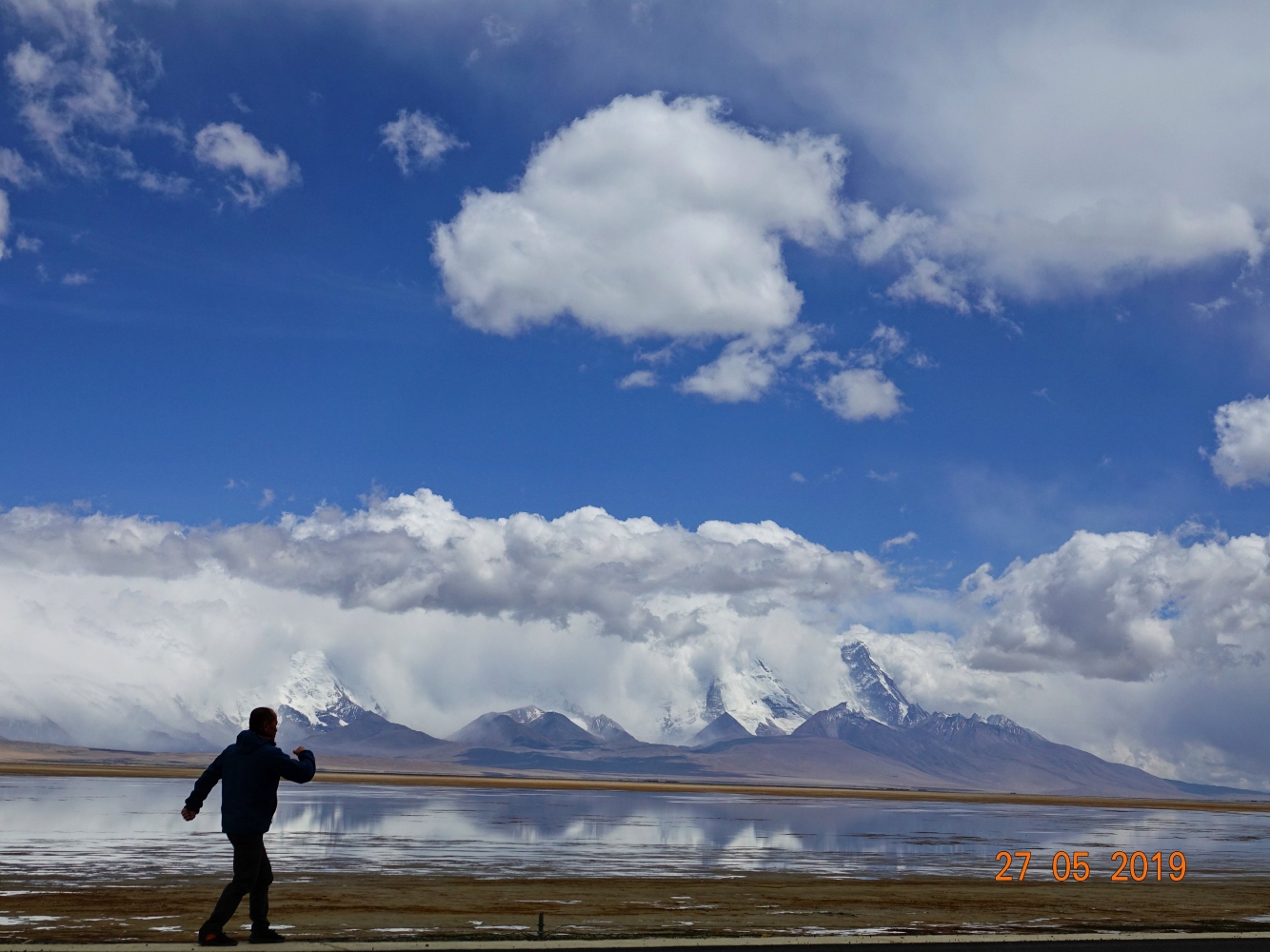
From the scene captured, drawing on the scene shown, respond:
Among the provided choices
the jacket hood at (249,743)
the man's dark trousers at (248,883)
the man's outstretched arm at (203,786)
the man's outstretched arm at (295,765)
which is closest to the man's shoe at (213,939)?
the man's dark trousers at (248,883)

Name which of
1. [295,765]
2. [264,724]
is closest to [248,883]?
[295,765]

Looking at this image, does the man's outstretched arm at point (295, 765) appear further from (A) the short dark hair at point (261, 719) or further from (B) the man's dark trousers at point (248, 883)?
(B) the man's dark trousers at point (248, 883)

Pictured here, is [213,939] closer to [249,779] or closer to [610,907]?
[249,779]

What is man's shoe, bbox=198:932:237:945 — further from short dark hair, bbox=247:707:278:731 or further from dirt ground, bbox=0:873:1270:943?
dirt ground, bbox=0:873:1270:943

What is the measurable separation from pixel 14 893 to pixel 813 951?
18.7 metres

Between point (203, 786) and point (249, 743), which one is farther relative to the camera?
point (203, 786)

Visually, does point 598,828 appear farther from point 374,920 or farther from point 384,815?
point 374,920

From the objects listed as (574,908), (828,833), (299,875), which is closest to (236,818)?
(574,908)

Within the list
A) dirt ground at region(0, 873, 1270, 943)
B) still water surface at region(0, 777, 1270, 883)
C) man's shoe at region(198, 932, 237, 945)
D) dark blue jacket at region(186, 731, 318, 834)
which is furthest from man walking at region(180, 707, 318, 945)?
still water surface at region(0, 777, 1270, 883)

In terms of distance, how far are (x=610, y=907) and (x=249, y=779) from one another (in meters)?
11.4
